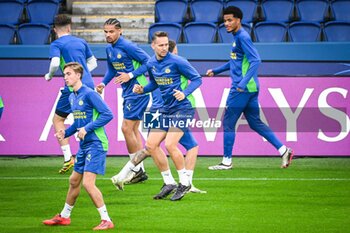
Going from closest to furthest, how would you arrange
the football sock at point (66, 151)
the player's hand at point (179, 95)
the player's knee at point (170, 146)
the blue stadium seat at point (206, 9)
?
the player's hand at point (179, 95) → the player's knee at point (170, 146) → the football sock at point (66, 151) → the blue stadium seat at point (206, 9)

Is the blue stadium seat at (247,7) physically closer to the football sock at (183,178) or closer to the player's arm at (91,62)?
the player's arm at (91,62)

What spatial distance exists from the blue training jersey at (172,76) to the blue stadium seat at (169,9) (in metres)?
7.98

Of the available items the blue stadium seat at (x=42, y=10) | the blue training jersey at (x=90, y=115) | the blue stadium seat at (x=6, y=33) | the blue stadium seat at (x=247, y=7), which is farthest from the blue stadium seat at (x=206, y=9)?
the blue training jersey at (x=90, y=115)

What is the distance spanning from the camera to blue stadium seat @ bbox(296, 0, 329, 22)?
19297 mm

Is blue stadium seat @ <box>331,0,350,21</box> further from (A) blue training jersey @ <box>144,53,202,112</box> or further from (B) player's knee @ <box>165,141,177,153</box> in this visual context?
(B) player's knee @ <box>165,141,177,153</box>

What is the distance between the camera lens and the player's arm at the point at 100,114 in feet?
31.5

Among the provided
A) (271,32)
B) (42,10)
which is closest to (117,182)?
(271,32)

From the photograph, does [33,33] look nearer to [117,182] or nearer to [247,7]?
[247,7]

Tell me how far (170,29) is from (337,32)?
3161mm

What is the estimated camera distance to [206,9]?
19.7 meters

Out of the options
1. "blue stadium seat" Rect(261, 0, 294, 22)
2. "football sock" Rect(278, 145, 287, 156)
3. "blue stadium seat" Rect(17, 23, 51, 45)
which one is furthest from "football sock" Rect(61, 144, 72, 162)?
"blue stadium seat" Rect(261, 0, 294, 22)

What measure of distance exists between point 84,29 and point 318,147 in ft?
22.9

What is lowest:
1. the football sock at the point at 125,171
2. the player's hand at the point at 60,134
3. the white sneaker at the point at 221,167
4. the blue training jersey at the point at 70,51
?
the white sneaker at the point at 221,167

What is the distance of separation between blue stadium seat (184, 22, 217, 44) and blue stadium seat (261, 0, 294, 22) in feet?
4.19
